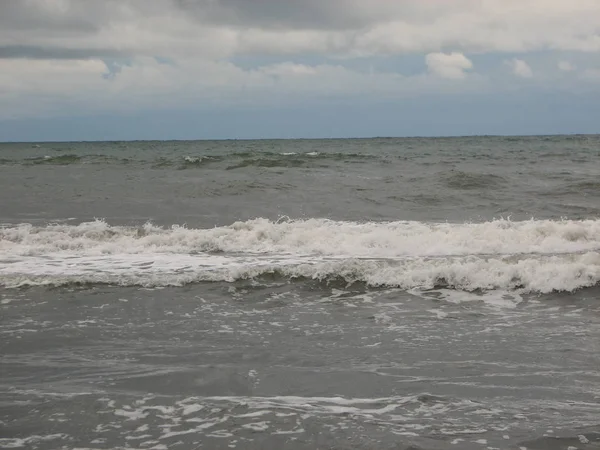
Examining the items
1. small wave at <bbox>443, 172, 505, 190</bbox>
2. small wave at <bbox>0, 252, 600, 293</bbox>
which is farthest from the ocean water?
small wave at <bbox>443, 172, 505, 190</bbox>

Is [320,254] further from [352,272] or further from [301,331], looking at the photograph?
[301,331]

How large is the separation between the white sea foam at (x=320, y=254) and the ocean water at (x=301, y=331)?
0.04 metres

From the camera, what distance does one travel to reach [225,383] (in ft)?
17.5

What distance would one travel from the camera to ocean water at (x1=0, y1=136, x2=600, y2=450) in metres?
4.50

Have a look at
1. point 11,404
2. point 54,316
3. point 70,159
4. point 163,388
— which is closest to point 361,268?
point 54,316

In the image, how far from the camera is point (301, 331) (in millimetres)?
6973

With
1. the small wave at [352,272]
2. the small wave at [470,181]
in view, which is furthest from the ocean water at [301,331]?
the small wave at [470,181]

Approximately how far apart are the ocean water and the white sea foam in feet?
0.14

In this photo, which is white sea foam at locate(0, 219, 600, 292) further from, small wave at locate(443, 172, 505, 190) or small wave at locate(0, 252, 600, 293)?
small wave at locate(443, 172, 505, 190)

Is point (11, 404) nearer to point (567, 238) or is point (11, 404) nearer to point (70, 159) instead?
point (567, 238)

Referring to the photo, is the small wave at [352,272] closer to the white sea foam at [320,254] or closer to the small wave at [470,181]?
the white sea foam at [320,254]

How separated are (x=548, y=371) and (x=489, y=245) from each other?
240 inches

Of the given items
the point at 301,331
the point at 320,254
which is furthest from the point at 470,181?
the point at 301,331

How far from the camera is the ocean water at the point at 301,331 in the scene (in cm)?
450
